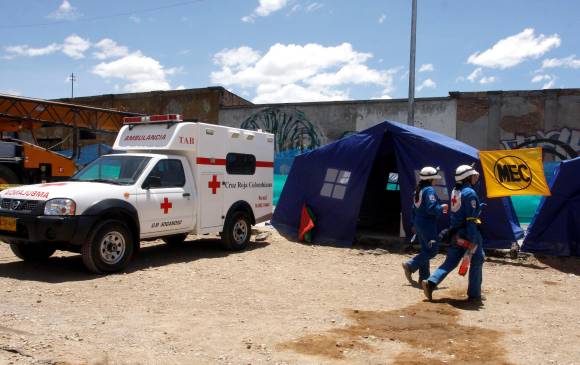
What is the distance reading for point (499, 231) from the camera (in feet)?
33.4

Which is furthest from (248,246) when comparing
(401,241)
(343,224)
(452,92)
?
(452,92)

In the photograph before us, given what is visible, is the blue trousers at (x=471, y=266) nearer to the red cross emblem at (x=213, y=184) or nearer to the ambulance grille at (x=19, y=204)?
the red cross emblem at (x=213, y=184)

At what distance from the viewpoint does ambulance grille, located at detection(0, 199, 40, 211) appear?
7.14 metres

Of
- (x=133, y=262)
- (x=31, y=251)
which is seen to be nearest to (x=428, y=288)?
(x=133, y=262)

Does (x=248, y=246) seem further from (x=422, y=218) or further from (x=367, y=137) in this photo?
(x=422, y=218)

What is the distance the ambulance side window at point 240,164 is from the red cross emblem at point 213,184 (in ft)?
1.26

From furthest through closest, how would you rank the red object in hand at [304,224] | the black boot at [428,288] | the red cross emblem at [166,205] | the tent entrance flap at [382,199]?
the tent entrance flap at [382,199] → the red object in hand at [304,224] → the red cross emblem at [166,205] → the black boot at [428,288]

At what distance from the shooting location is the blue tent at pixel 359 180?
10414 mm

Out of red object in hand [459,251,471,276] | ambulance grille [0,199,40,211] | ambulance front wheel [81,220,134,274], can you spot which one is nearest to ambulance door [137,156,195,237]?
ambulance front wheel [81,220,134,274]

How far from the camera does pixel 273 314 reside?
6.01m

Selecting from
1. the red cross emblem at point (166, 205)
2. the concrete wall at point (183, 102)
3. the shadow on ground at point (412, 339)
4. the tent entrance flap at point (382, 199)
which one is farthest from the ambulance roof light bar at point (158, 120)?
the concrete wall at point (183, 102)

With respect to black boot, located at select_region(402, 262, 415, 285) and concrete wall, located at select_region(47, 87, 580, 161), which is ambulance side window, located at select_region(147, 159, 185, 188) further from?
concrete wall, located at select_region(47, 87, 580, 161)

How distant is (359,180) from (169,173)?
4325 mm

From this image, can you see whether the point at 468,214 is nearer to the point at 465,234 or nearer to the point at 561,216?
the point at 465,234
